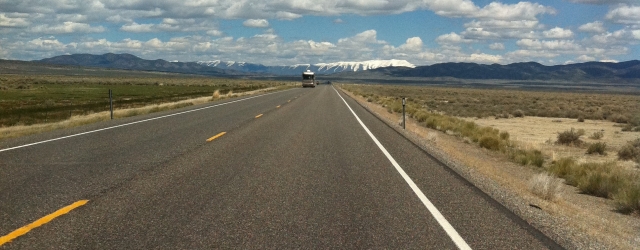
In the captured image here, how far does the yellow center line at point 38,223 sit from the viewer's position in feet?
17.0

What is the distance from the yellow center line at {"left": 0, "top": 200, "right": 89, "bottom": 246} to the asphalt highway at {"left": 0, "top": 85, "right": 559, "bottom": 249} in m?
0.01

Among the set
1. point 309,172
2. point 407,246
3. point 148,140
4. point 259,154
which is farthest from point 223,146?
point 407,246

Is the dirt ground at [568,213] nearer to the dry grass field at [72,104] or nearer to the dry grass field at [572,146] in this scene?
the dry grass field at [572,146]

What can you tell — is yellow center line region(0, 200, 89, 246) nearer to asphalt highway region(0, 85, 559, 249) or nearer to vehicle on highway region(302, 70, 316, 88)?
asphalt highway region(0, 85, 559, 249)

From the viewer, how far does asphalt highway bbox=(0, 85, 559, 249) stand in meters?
5.36

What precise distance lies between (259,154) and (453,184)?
14.3ft

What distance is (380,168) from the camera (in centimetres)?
984

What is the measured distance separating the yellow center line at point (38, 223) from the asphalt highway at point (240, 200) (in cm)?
1

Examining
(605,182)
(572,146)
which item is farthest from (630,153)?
(605,182)

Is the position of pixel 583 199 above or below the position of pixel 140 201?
below

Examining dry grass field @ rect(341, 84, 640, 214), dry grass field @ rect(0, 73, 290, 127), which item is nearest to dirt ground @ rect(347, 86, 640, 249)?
dry grass field @ rect(341, 84, 640, 214)

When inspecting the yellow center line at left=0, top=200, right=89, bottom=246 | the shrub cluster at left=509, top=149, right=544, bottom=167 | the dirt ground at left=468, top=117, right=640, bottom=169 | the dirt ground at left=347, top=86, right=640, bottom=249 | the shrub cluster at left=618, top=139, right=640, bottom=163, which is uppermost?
the yellow center line at left=0, top=200, right=89, bottom=246

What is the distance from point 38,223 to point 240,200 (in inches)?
89.7

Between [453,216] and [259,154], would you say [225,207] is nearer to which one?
[453,216]
